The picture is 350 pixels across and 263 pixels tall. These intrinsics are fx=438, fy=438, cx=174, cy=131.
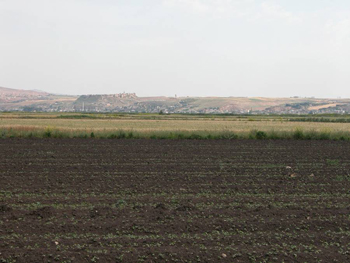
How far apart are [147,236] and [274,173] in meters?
10.7

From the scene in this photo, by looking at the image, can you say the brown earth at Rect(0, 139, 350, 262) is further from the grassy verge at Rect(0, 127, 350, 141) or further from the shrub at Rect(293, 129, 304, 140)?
the shrub at Rect(293, 129, 304, 140)

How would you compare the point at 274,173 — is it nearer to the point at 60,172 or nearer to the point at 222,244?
the point at 60,172

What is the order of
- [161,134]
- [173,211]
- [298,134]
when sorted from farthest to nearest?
[298,134], [161,134], [173,211]

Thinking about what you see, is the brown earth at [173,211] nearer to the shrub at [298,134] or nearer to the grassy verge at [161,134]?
the grassy verge at [161,134]

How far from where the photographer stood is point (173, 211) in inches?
461

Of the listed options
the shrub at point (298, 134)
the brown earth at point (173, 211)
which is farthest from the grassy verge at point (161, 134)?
the brown earth at point (173, 211)

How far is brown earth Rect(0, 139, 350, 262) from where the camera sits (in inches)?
341

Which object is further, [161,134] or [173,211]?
[161,134]

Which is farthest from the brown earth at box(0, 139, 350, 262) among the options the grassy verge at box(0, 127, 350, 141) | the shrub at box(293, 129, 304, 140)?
the shrub at box(293, 129, 304, 140)

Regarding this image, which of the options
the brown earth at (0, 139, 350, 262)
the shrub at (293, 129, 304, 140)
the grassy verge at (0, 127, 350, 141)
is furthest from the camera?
the shrub at (293, 129, 304, 140)

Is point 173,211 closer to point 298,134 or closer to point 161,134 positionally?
point 161,134

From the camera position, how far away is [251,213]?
11633 mm

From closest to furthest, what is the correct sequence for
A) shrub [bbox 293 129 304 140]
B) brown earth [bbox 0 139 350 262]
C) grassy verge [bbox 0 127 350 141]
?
brown earth [bbox 0 139 350 262] < grassy verge [bbox 0 127 350 141] < shrub [bbox 293 129 304 140]

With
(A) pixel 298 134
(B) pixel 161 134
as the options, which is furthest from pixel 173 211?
(A) pixel 298 134
